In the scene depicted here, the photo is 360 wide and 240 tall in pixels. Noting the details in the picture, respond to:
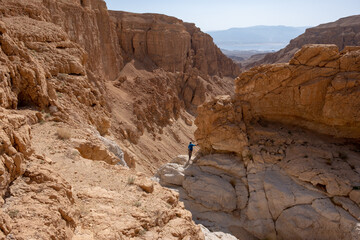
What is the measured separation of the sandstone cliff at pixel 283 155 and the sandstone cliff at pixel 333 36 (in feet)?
174

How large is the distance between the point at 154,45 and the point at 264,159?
3033 centimetres

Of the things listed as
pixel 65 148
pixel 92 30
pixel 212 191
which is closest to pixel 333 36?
pixel 92 30

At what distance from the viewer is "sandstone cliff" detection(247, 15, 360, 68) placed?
57.1m

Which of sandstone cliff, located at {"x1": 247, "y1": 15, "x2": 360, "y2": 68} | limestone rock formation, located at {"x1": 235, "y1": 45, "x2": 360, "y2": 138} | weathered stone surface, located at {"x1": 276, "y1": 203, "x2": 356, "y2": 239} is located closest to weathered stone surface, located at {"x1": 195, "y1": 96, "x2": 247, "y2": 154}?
limestone rock formation, located at {"x1": 235, "y1": 45, "x2": 360, "y2": 138}

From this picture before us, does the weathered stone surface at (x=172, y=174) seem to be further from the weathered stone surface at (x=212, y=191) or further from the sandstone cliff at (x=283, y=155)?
the weathered stone surface at (x=212, y=191)

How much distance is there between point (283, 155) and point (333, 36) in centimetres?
6412

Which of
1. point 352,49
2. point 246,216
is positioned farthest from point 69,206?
point 352,49

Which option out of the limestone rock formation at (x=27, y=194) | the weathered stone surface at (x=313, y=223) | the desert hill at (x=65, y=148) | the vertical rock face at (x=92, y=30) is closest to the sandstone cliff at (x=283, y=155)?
the weathered stone surface at (x=313, y=223)

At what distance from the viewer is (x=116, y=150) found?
8.98 m

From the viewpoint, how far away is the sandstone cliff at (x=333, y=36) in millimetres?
57122

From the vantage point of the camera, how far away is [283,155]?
9.60 meters

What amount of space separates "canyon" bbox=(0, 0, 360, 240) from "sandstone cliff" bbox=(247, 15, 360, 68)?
53.1 metres

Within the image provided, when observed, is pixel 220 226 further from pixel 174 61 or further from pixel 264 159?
pixel 174 61

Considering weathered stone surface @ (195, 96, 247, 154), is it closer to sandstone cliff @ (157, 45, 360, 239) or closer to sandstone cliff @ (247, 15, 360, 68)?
sandstone cliff @ (157, 45, 360, 239)
